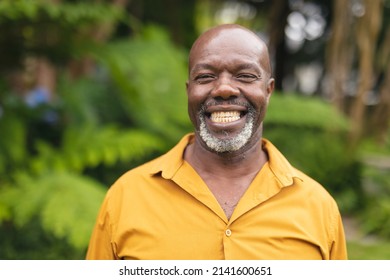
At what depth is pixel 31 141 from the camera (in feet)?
20.4

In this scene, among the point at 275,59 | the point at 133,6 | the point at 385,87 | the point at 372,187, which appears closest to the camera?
the point at 372,187

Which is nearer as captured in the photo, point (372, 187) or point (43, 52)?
point (43, 52)

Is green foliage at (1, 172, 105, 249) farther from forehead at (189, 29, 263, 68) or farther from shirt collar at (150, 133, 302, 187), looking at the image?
forehead at (189, 29, 263, 68)

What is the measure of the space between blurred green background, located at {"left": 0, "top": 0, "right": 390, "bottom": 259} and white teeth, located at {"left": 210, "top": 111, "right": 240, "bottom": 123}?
222 cm

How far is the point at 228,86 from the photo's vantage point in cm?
217

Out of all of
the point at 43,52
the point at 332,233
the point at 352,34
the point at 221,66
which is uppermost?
the point at 352,34

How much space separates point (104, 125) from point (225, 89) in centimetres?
480

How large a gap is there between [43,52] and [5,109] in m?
0.66

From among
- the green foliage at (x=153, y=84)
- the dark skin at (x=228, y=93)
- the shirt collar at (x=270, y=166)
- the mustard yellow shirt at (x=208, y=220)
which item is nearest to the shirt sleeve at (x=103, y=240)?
the mustard yellow shirt at (x=208, y=220)

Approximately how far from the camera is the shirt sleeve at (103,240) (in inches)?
91.4

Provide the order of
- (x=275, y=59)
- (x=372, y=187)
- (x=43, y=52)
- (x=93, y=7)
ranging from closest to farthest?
(x=93, y=7), (x=43, y=52), (x=372, y=187), (x=275, y=59)

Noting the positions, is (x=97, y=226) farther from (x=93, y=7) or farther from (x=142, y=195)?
(x=93, y=7)

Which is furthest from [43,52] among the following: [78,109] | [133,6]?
[133,6]

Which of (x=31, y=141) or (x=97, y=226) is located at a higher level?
(x=31, y=141)
